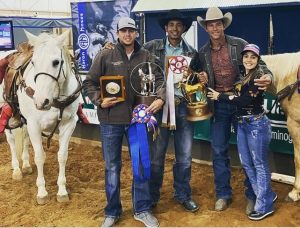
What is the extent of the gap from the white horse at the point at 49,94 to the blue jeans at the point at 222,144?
1585mm

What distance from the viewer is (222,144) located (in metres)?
4.03

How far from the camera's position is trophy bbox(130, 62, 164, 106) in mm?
3607

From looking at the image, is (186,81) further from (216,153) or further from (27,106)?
(27,106)

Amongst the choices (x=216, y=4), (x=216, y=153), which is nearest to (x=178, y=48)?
(x=216, y=153)

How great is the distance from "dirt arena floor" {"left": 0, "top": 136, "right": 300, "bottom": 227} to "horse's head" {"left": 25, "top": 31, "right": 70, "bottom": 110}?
3.77ft

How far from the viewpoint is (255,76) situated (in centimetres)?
361

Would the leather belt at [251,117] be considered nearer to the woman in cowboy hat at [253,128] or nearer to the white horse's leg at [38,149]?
the woman in cowboy hat at [253,128]

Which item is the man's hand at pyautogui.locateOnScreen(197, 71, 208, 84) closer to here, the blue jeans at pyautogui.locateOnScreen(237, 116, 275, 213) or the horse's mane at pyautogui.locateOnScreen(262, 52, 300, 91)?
the blue jeans at pyautogui.locateOnScreen(237, 116, 275, 213)

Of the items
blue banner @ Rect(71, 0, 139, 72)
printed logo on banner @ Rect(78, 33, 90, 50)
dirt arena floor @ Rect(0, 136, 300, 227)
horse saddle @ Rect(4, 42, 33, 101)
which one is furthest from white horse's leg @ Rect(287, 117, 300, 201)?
printed logo on banner @ Rect(78, 33, 90, 50)

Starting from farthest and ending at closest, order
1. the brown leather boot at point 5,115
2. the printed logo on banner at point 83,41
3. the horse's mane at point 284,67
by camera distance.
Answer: the printed logo on banner at point 83,41
the brown leather boot at point 5,115
the horse's mane at point 284,67

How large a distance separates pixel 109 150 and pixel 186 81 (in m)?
0.94

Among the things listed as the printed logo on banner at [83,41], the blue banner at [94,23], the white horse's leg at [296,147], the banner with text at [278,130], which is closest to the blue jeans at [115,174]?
the white horse's leg at [296,147]

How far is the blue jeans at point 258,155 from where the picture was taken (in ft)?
12.1

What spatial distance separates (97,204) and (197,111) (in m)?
1.54
